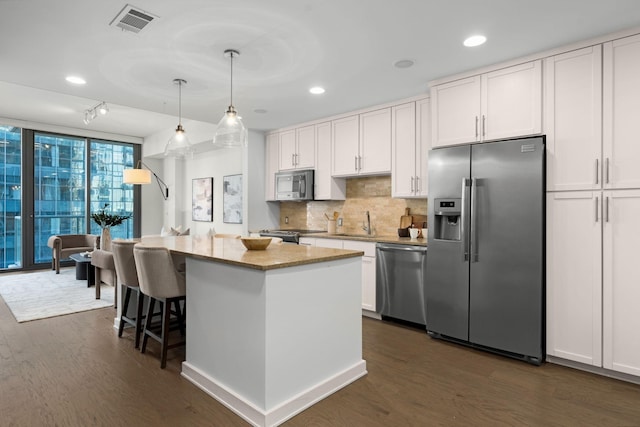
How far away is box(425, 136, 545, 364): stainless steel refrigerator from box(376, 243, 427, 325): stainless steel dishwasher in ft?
0.52

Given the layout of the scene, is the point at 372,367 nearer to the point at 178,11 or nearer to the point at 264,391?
the point at 264,391

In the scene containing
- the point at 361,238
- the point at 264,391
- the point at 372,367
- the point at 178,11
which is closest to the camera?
the point at 264,391

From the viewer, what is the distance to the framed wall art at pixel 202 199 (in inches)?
295

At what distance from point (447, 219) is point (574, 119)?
4.21 ft

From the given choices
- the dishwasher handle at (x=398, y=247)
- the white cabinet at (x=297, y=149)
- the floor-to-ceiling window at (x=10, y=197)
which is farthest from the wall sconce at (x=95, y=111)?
the dishwasher handle at (x=398, y=247)

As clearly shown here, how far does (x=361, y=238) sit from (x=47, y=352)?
127 inches

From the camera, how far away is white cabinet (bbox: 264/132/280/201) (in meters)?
5.82

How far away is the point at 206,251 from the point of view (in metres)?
2.69

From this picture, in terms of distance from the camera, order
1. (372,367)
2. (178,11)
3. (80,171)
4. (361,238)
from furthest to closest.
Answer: (80,171) < (361,238) < (372,367) < (178,11)

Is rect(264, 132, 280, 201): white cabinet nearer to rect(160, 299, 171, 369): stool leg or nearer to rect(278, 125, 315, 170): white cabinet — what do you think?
rect(278, 125, 315, 170): white cabinet

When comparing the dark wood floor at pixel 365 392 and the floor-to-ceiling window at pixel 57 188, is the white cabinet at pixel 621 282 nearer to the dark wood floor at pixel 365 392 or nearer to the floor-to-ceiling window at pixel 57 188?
the dark wood floor at pixel 365 392

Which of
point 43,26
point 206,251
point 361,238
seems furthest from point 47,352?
point 361,238

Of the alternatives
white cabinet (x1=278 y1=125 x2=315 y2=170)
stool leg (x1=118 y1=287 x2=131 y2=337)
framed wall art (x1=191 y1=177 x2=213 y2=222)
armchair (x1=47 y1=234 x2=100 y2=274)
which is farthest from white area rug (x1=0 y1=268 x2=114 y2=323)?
white cabinet (x1=278 y1=125 x2=315 y2=170)

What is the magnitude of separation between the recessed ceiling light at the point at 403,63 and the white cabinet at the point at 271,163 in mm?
2858
